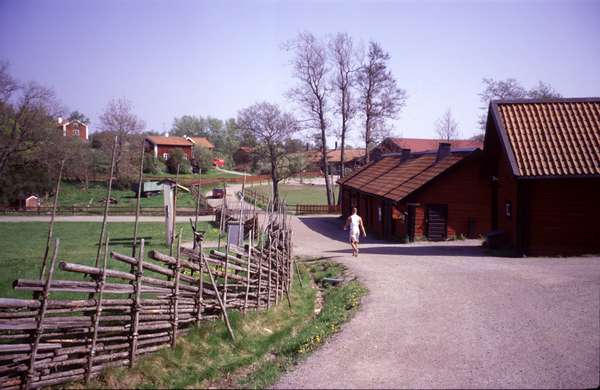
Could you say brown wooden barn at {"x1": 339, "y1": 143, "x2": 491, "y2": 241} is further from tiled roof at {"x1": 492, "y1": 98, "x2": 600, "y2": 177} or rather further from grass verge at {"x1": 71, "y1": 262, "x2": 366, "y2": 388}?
grass verge at {"x1": 71, "y1": 262, "x2": 366, "y2": 388}

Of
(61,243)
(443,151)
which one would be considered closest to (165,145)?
Answer: (61,243)

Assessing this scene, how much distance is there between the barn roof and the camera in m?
23.5

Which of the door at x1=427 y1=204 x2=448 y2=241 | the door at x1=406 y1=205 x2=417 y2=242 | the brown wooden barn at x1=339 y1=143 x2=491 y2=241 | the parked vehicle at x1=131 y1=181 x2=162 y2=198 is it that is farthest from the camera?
the parked vehicle at x1=131 y1=181 x2=162 y2=198

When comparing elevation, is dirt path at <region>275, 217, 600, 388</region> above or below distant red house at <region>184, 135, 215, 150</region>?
below

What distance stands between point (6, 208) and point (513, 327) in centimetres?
4303

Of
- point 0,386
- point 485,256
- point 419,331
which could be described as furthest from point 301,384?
point 485,256

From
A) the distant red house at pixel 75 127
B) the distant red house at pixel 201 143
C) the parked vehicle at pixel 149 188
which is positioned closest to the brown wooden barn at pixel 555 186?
the parked vehicle at pixel 149 188

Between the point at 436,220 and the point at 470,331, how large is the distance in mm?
15075

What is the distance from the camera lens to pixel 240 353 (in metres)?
9.20

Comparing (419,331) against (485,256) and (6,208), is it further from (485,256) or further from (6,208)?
(6,208)

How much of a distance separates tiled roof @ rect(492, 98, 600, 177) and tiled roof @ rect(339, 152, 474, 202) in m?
5.27

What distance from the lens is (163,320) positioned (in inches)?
342

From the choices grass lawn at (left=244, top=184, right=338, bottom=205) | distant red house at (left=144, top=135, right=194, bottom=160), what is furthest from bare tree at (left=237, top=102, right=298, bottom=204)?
distant red house at (left=144, top=135, right=194, bottom=160)

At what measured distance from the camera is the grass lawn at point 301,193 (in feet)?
178
